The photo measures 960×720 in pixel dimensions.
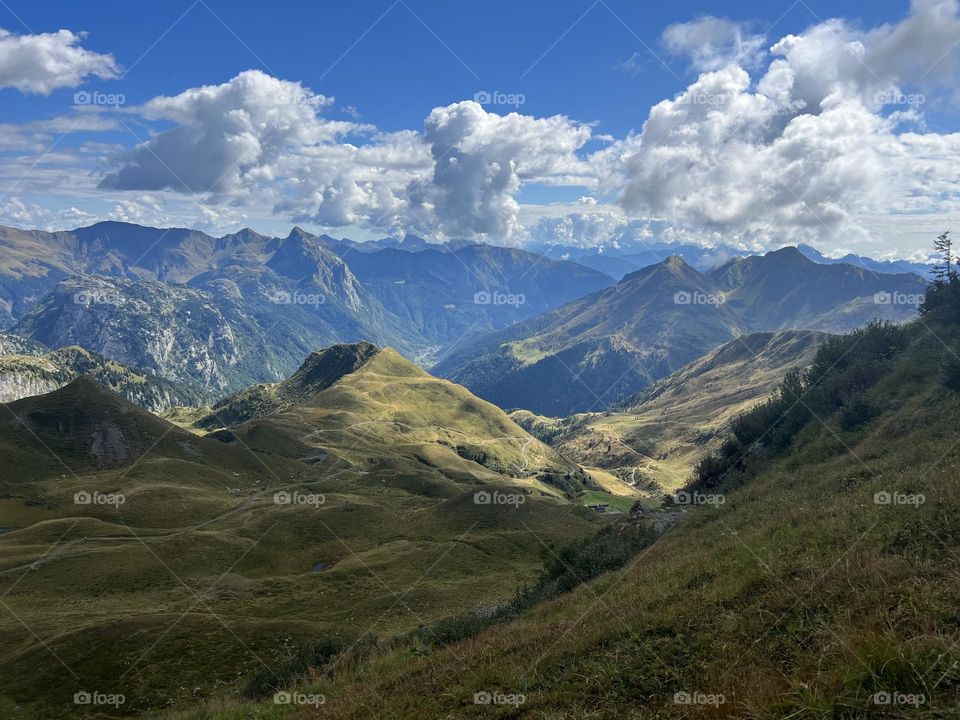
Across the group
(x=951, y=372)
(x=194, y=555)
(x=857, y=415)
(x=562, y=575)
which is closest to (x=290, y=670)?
(x=562, y=575)

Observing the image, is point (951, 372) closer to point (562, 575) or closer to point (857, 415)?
point (857, 415)

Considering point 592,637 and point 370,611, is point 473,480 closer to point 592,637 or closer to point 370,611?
point 370,611

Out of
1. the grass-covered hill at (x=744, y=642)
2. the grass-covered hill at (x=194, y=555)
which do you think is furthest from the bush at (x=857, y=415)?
the grass-covered hill at (x=194, y=555)

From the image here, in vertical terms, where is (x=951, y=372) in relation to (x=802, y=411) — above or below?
above

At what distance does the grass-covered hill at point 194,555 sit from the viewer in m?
35.2

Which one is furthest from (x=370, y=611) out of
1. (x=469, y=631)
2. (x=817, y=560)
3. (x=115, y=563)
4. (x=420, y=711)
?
(x=817, y=560)

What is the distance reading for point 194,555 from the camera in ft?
230

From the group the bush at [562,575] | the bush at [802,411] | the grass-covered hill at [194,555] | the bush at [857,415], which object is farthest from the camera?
the bush at [802,411]

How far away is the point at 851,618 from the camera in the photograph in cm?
1173

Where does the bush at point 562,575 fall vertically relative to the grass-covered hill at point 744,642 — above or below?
below

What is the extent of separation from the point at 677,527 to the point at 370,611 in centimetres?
2880

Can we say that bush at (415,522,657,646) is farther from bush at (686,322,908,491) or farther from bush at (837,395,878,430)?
bush at (837,395,878,430)

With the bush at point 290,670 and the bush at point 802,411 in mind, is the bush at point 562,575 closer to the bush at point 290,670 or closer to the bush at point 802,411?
the bush at point 290,670

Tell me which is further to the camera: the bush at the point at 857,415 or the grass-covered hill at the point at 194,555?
the bush at the point at 857,415
